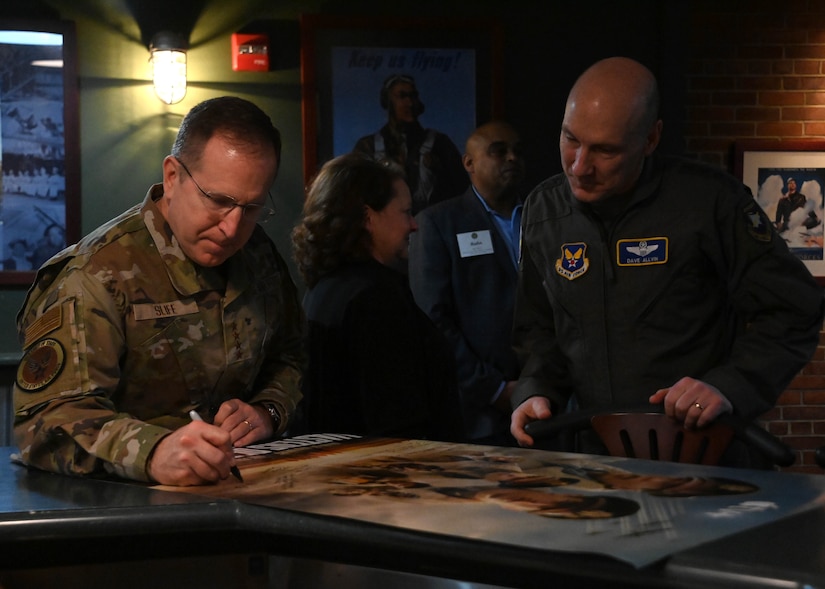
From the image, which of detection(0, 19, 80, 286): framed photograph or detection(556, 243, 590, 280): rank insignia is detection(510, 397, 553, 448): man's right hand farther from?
detection(0, 19, 80, 286): framed photograph

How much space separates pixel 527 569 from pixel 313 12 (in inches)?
164

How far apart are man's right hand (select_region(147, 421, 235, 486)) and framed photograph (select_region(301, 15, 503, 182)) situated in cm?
342

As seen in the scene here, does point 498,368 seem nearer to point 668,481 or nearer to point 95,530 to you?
point 668,481

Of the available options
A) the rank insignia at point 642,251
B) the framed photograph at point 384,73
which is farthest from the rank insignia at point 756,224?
the framed photograph at point 384,73

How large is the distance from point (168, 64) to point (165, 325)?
312 centimetres

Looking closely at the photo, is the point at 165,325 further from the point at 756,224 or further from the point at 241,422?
the point at 756,224

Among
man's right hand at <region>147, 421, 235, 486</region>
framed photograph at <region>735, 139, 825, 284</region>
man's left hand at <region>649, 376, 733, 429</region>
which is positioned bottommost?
man's right hand at <region>147, 421, 235, 486</region>

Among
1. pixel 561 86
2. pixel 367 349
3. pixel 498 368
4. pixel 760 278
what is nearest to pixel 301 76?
pixel 561 86

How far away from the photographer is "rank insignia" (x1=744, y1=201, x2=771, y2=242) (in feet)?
6.63

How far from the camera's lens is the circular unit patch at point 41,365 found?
161 cm

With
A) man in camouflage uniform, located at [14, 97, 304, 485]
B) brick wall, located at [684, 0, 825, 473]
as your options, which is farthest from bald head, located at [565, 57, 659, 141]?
brick wall, located at [684, 0, 825, 473]

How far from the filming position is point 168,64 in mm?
4590

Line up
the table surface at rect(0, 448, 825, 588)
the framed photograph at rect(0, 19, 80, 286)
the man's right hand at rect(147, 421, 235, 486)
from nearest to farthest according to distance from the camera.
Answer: the table surface at rect(0, 448, 825, 588) → the man's right hand at rect(147, 421, 235, 486) → the framed photograph at rect(0, 19, 80, 286)

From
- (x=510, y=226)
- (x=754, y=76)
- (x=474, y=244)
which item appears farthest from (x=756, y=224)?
(x=754, y=76)
